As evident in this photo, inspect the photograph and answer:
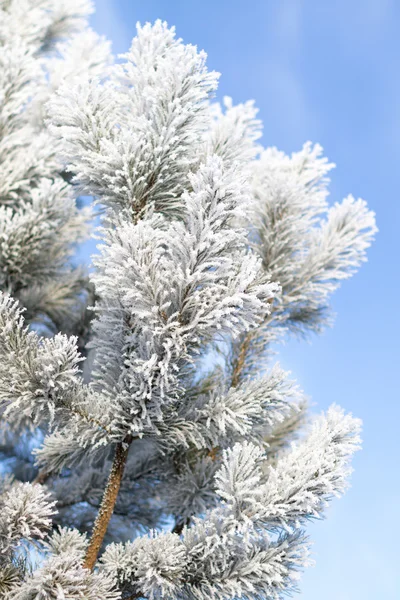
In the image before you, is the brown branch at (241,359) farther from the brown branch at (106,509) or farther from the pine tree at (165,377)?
the brown branch at (106,509)

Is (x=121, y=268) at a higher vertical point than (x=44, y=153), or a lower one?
lower

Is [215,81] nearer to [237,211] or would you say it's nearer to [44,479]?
[237,211]

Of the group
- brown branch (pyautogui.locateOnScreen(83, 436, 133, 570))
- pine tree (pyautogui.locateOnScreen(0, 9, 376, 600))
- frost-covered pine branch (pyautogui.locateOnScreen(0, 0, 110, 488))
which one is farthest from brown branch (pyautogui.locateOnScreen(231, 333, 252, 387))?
frost-covered pine branch (pyautogui.locateOnScreen(0, 0, 110, 488))

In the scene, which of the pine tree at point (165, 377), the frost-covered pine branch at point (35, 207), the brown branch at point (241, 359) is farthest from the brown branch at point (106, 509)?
the frost-covered pine branch at point (35, 207)

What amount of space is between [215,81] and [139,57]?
262 mm

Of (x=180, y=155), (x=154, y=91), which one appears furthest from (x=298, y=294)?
(x=154, y=91)

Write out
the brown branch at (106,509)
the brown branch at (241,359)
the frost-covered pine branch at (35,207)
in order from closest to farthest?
the brown branch at (106,509)
the brown branch at (241,359)
the frost-covered pine branch at (35,207)

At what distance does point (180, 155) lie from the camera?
1.51 meters

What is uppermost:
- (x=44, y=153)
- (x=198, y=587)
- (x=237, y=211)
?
(x=44, y=153)

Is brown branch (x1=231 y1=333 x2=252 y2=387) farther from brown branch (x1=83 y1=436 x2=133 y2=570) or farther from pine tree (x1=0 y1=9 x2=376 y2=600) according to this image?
brown branch (x1=83 y1=436 x2=133 y2=570)

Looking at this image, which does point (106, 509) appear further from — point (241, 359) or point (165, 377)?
point (241, 359)

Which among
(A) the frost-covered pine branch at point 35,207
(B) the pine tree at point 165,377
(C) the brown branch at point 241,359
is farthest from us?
(A) the frost-covered pine branch at point 35,207

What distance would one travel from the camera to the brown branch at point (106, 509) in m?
1.40

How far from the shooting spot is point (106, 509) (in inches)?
56.4
